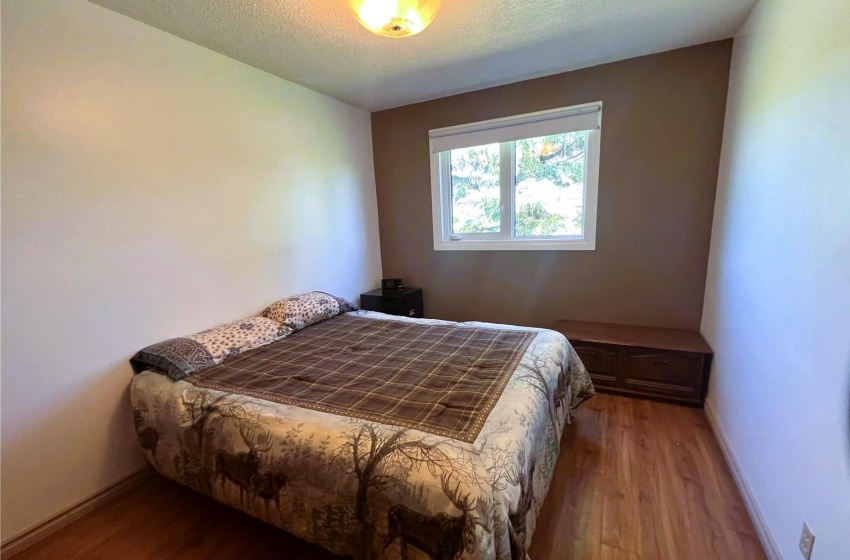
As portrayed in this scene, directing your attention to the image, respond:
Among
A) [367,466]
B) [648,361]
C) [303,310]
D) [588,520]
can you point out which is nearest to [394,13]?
[367,466]

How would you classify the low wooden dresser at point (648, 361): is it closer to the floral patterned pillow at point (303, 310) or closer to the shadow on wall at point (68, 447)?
the floral patterned pillow at point (303, 310)

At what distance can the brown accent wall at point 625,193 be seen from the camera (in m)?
2.42

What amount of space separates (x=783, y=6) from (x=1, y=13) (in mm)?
3316

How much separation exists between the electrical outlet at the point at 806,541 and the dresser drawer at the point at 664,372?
1303 mm

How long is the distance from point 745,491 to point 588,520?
76 cm

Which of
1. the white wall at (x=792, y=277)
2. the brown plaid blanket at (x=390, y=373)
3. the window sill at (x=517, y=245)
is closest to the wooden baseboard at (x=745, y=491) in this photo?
the white wall at (x=792, y=277)

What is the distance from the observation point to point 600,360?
2561 mm

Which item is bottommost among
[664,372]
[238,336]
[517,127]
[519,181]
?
[664,372]

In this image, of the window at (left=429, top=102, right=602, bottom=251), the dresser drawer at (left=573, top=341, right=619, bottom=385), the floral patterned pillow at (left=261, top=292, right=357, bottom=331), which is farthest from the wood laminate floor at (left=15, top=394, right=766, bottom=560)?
the window at (left=429, top=102, right=602, bottom=251)

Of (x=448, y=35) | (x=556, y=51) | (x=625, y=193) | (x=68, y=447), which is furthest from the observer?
(x=625, y=193)

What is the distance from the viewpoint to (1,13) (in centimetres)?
140

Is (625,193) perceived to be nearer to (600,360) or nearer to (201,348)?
(600,360)

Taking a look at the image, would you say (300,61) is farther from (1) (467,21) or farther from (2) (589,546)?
(2) (589,546)

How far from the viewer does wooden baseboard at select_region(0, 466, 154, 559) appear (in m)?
1.50
